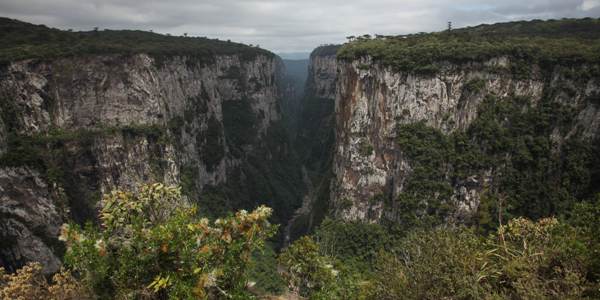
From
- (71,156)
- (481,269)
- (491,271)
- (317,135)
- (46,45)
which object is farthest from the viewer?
(317,135)

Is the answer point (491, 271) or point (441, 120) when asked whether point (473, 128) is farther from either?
point (491, 271)

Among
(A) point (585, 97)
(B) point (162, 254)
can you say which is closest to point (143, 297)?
(B) point (162, 254)

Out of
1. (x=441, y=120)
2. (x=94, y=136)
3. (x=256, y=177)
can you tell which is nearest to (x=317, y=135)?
(x=256, y=177)

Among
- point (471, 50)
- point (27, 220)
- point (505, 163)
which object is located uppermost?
point (471, 50)

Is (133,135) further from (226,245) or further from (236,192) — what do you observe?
(226,245)

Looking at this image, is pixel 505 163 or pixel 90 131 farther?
pixel 90 131

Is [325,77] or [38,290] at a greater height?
[325,77]

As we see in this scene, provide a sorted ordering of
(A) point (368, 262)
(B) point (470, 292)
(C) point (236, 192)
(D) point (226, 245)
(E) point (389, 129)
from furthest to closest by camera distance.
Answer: (C) point (236, 192) → (E) point (389, 129) → (A) point (368, 262) → (B) point (470, 292) → (D) point (226, 245)

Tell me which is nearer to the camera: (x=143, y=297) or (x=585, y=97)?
(x=143, y=297)
